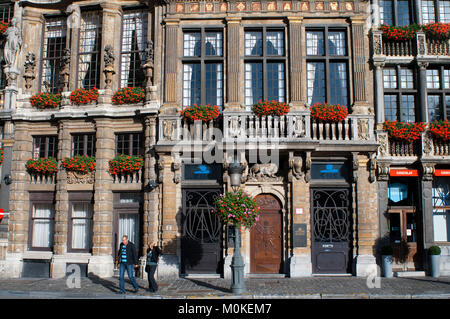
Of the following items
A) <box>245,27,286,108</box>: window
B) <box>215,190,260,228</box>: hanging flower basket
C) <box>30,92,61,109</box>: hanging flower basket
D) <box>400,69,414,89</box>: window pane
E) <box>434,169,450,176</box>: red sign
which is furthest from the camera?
<box>30,92,61,109</box>: hanging flower basket

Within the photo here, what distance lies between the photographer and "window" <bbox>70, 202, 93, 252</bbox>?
15.3 metres

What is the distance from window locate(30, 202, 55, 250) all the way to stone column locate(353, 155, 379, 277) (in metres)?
11.5

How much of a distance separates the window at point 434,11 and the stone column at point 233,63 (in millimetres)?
7290

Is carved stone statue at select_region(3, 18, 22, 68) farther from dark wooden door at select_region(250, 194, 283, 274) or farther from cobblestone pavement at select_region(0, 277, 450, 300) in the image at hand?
dark wooden door at select_region(250, 194, 283, 274)

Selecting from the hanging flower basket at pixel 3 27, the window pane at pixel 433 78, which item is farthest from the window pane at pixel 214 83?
the hanging flower basket at pixel 3 27

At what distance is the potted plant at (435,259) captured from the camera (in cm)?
1386

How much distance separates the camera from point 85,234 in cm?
1539

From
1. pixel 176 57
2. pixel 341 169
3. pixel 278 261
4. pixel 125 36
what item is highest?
pixel 125 36

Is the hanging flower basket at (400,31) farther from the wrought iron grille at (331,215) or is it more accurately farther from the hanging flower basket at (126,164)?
the hanging flower basket at (126,164)

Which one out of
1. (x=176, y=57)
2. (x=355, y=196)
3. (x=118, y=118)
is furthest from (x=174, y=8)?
(x=355, y=196)

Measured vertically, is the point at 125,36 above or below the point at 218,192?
above

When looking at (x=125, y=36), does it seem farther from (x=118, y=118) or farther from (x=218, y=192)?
(x=218, y=192)

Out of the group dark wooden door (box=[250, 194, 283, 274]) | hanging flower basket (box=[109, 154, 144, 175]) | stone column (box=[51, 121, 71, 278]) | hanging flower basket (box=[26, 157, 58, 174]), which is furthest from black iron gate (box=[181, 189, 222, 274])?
hanging flower basket (box=[26, 157, 58, 174])

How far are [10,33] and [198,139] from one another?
893 cm
